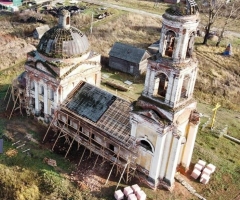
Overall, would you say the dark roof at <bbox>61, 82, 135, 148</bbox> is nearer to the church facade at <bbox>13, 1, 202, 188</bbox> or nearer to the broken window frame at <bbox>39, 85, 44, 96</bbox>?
the church facade at <bbox>13, 1, 202, 188</bbox>

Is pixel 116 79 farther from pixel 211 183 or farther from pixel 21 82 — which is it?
pixel 211 183

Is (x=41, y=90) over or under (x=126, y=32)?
over

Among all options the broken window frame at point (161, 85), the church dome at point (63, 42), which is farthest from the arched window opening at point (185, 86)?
the church dome at point (63, 42)

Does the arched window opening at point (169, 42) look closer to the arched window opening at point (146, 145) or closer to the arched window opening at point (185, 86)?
the arched window opening at point (185, 86)

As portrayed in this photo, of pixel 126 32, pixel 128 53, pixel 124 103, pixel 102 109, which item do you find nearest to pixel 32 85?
pixel 102 109

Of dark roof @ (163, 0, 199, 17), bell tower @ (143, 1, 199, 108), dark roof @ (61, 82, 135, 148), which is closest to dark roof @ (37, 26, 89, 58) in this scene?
dark roof @ (61, 82, 135, 148)

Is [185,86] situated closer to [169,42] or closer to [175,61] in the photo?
[175,61]

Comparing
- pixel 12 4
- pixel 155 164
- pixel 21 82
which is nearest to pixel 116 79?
pixel 21 82
